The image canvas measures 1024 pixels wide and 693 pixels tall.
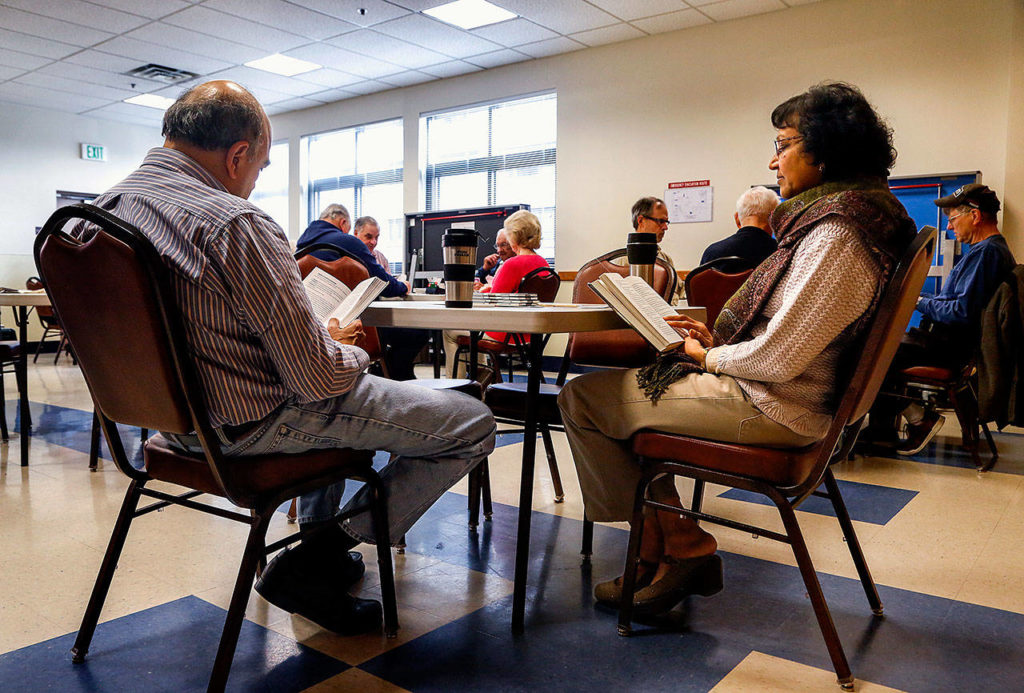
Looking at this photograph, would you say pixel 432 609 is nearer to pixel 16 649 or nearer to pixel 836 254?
pixel 16 649

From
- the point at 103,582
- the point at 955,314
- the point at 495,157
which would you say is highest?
the point at 495,157

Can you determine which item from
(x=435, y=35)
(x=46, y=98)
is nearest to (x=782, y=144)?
(x=435, y=35)

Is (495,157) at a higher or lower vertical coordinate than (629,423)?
higher

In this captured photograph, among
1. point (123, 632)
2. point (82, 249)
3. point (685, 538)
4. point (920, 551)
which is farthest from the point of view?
point (920, 551)

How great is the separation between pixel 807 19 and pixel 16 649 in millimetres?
5759

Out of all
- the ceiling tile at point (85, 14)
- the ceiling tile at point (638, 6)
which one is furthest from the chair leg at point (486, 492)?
the ceiling tile at point (85, 14)

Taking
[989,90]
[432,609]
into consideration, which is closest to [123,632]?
[432,609]

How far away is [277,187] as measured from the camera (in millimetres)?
9414

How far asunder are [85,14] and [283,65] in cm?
173

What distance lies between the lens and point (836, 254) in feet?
4.34

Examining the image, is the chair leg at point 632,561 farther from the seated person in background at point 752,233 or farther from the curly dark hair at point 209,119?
the seated person in background at point 752,233

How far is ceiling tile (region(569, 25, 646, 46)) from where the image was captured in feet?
19.8

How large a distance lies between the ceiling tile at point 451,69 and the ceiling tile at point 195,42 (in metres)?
1.51

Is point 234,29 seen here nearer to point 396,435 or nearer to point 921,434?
point 921,434
